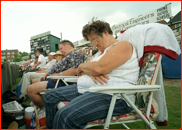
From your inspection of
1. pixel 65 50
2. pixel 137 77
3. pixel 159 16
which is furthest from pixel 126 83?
pixel 159 16

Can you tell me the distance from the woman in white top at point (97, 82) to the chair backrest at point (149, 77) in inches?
2.6

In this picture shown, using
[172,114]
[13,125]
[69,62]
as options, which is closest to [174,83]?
[172,114]

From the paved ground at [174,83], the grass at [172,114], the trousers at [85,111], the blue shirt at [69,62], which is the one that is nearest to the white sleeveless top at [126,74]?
the trousers at [85,111]

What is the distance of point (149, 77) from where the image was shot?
118cm

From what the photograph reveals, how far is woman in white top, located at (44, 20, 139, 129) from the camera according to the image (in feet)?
3.27

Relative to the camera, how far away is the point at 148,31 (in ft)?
4.34

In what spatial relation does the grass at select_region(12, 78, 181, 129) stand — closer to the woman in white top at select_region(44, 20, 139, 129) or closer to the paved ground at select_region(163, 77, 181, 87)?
the paved ground at select_region(163, 77, 181, 87)

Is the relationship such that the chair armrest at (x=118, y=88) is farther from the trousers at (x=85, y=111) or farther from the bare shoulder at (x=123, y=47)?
the bare shoulder at (x=123, y=47)

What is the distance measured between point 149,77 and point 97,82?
0.53 m

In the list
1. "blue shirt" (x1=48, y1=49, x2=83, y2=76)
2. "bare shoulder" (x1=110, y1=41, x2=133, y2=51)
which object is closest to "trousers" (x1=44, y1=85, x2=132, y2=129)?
"bare shoulder" (x1=110, y1=41, x2=133, y2=51)

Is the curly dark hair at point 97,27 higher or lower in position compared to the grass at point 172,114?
higher

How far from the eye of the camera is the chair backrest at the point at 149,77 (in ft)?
3.74

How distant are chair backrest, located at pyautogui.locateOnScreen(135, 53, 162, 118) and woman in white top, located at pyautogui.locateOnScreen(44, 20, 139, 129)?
7 centimetres

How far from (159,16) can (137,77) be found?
5.26 meters
